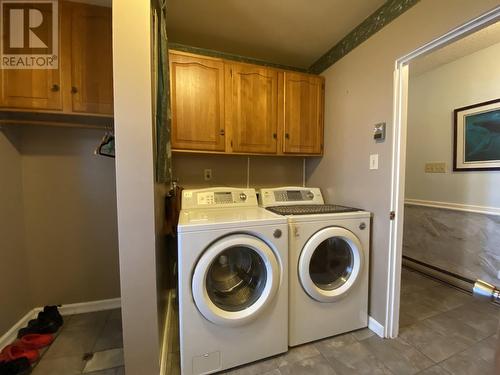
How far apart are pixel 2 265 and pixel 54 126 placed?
108 cm

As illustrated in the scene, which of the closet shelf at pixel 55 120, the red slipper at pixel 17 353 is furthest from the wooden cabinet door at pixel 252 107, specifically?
the red slipper at pixel 17 353

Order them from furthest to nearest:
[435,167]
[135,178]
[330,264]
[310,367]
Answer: [435,167] → [330,264] → [310,367] → [135,178]

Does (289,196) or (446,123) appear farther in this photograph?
(446,123)

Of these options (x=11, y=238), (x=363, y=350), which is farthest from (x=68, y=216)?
(x=363, y=350)

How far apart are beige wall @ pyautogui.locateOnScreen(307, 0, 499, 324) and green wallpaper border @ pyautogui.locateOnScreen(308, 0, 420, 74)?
4 centimetres

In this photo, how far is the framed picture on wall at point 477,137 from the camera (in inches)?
84.3

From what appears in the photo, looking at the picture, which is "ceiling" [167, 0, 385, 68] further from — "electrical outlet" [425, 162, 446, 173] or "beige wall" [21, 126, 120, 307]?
"electrical outlet" [425, 162, 446, 173]

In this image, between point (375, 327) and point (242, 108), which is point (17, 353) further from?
point (375, 327)

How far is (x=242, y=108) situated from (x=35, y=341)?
2.29m

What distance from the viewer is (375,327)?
1.70 metres

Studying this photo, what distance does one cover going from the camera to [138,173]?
1125 millimetres

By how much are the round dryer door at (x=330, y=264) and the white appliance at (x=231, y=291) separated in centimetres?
18

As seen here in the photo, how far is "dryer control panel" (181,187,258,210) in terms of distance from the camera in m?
1.95

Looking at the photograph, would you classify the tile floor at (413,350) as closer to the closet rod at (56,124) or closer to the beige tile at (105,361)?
the beige tile at (105,361)
